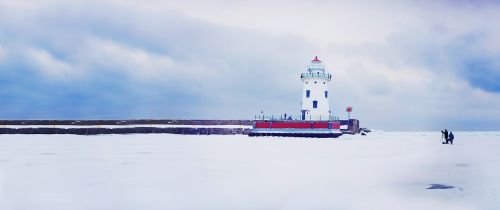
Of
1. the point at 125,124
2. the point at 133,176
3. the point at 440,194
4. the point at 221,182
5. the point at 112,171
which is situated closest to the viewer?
the point at 440,194

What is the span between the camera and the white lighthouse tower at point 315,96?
47875mm

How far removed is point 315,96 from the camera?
47.9 m

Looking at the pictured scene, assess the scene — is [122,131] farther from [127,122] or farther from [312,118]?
[312,118]

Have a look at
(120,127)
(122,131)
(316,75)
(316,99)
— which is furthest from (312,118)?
(120,127)

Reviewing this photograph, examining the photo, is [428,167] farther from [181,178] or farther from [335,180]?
[181,178]

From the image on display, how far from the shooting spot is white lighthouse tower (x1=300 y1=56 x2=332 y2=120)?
157 feet

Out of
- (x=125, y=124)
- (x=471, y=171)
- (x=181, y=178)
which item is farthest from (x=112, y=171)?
(x=125, y=124)

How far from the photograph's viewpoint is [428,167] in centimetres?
1914

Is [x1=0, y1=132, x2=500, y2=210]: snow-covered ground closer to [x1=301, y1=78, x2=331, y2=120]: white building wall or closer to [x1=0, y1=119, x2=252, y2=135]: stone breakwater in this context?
[x1=301, y1=78, x2=331, y2=120]: white building wall

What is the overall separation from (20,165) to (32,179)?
4.76 m

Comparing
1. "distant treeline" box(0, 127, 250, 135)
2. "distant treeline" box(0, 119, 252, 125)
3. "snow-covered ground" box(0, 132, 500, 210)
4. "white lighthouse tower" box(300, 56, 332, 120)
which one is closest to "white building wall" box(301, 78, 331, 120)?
"white lighthouse tower" box(300, 56, 332, 120)

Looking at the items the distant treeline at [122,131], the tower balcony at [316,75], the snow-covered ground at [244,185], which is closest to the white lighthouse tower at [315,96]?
the tower balcony at [316,75]

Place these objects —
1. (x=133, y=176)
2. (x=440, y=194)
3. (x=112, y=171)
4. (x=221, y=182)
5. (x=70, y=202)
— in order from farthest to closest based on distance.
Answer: (x=112, y=171), (x=133, y=176), (x=221, y=182), (x=440, y=194), (x=70, y=202)

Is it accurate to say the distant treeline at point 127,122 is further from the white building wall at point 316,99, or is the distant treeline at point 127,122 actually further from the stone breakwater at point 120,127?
the white building wall at point 316,99
